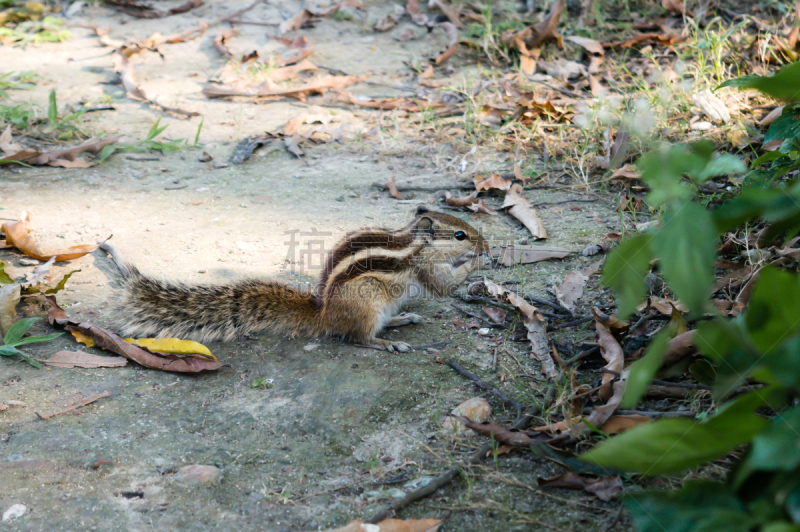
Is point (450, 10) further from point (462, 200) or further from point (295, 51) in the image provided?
point (462, 200)

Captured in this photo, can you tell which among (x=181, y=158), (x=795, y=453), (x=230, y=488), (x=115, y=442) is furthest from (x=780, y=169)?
(x=181, y=158)

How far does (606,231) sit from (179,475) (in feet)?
8.32

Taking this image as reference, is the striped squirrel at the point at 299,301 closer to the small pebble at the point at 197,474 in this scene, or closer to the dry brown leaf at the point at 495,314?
the dry brown leaf at the point at 495,314

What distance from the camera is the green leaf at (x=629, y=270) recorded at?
743 mm

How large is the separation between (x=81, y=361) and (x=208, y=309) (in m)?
0.56

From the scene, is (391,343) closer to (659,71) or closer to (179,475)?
(179,475)

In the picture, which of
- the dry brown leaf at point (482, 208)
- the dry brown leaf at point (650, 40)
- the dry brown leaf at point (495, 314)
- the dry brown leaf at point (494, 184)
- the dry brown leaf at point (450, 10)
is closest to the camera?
the dry brown leaf at point (495, 314)

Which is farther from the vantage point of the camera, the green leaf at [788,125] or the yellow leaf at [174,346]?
the yellow leaf at [174,346]

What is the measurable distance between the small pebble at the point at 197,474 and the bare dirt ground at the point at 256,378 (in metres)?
0.02

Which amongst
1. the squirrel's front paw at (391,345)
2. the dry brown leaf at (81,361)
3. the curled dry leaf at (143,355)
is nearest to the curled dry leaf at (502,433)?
the squirrel's front paw at (391,345)

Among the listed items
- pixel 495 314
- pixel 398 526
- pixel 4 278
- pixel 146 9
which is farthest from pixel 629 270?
pixel 146 9

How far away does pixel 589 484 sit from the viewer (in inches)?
68.7

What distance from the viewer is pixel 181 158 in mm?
4629

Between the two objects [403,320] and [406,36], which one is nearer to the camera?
[403,320]
